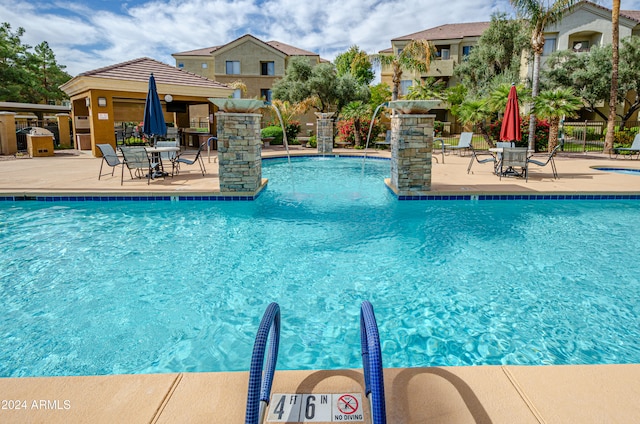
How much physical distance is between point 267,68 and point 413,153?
1210 inches

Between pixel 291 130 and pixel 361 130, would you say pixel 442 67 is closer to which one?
pixel 361 130

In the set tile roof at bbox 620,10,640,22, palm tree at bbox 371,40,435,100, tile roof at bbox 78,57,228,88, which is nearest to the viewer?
tile roof at bbox 78,57,228,88

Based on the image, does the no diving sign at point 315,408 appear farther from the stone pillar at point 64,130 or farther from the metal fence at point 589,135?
the stone pillar at point 64,130

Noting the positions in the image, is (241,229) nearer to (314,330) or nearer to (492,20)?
(314,330)

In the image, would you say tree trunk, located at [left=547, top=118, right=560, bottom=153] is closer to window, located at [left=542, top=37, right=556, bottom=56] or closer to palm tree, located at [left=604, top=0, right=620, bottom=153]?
palm tree, located at [left=604, top=0, right=620, bottom=153]

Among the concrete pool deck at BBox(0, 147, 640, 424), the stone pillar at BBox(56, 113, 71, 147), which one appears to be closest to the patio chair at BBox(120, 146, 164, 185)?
the concrete pool deck at BBox(0, 147, 640, 424)

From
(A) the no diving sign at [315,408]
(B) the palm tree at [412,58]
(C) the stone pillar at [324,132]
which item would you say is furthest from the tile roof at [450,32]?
(A) the no diving sign at [315,408]

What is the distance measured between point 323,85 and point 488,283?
2610cm

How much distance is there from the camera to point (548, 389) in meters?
2.37

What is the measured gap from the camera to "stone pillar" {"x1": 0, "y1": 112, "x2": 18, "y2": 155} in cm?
1977

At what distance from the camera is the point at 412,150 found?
9.31 meters

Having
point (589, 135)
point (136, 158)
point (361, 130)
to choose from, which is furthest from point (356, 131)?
point (589, 135)

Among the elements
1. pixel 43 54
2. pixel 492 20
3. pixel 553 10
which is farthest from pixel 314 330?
pixel 43 54

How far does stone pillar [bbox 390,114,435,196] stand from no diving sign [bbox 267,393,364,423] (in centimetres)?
735
